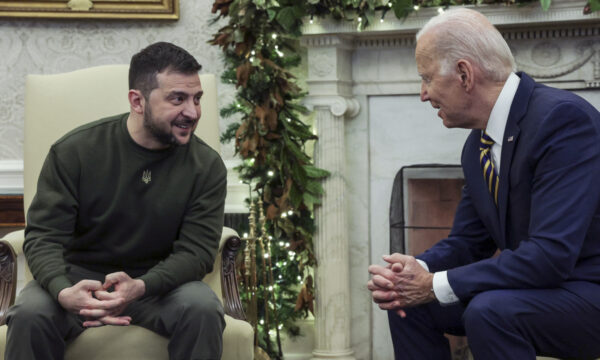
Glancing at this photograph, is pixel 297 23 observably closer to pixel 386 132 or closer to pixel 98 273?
pixel 386 132

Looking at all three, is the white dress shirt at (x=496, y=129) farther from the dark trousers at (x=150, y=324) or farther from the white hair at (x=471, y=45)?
the dark trousers at (x=150, y=324)

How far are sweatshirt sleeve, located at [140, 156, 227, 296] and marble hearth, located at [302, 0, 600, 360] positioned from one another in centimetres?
112

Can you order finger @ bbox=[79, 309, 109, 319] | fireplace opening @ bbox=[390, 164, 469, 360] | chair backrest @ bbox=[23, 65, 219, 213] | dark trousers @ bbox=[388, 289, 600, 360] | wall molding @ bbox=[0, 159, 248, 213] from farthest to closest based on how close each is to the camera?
1. wall molding @ bbox=[0, 159, 248, 213]
2. fireplace opening @ bbox=[390, 164, 469, 360]
3. chair backrest @ bbox=[23, 65, 219, 213]
4. finger @ bbox=[79, 309, 109, 319]
5. dark trousers @ bbox=[388, 289, 600, 360]

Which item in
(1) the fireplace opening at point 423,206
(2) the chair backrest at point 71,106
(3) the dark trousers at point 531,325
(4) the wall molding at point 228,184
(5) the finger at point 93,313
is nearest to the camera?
(3) the dark trousers at point 531,325

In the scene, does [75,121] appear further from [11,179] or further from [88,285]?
[11,179]

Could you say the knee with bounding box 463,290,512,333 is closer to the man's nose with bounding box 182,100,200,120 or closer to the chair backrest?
the man's nose with bounding box 182,100,200,120

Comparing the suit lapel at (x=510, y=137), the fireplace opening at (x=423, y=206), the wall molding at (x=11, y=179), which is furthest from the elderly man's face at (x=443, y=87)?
the wall molding at (x=11, y=179)

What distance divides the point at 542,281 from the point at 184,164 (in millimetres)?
1071

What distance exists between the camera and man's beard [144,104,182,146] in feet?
7.30

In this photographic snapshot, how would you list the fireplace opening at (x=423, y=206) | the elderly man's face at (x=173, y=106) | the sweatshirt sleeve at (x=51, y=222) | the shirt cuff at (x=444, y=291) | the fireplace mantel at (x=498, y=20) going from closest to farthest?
the shirt cuff at (x=444, y=291) < the sweatshirt sleeve at (x=51, y=222) < the elderly man's face at (x=173, y=106) < the fireplace mantel at (x=498, y=20) < the fireplace opening at (x=423, y=206)

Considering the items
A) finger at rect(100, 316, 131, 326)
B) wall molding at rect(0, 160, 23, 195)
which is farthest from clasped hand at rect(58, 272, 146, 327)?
wall molding at rect(0, 160, 23, 195)

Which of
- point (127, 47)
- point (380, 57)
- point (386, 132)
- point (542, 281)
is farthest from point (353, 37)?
point (542, 281)

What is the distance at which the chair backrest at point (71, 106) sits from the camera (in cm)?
262

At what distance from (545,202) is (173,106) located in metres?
1.05
